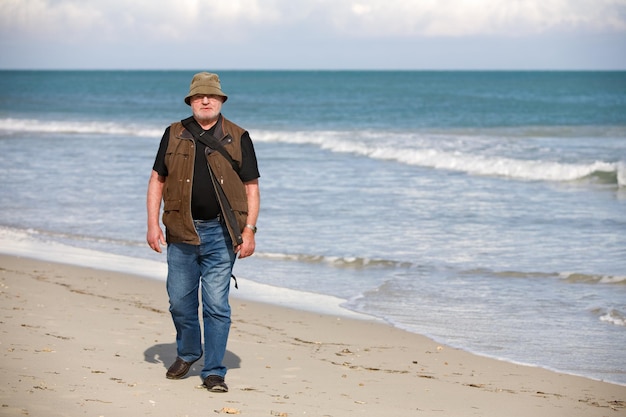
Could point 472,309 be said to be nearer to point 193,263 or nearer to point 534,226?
point 193,263

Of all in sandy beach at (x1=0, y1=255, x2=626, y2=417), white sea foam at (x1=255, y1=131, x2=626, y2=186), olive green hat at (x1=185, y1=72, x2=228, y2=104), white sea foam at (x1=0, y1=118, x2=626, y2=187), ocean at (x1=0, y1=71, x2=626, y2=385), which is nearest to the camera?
sandy beach at (x1=0, y1=255, x2=626, y2=417)

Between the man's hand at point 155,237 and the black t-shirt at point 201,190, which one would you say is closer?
the black t-shirt at point 201,190

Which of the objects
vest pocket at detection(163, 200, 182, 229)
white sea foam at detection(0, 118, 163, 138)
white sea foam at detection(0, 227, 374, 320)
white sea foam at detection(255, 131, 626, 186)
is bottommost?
white sea foam at detection(0, 227, 374, 320)

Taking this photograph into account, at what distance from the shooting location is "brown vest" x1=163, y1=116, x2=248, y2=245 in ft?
17.0

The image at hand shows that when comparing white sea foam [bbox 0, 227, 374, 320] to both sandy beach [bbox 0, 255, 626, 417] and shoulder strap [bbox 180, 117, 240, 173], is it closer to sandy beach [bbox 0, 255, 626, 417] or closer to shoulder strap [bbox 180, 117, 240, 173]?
sandy beach [bbox 0, 255, 626, 417]

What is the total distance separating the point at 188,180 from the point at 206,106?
43 cm

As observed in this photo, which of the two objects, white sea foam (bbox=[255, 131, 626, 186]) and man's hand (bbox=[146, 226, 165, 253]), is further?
white sea foam (bbox=[255, 131, 626, 186])

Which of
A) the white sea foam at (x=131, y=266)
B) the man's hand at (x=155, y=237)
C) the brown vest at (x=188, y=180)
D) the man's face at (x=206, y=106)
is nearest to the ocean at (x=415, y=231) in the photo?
the white sea foam at (x=131, y=266)

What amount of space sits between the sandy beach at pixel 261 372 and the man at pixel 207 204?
45 centimetres

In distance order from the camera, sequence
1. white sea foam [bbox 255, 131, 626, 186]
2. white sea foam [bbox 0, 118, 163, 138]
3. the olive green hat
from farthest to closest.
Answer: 1. white sea foam [bbox 0, 118, 163, 138]
2. white sea foam [bbox 255, 131, 626, 186]
3. the olive green hat

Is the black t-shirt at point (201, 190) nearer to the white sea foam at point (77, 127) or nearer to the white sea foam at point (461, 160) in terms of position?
the white sea foam at point (461, 160)

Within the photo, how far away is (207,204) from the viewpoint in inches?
204

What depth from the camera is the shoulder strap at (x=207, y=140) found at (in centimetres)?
518

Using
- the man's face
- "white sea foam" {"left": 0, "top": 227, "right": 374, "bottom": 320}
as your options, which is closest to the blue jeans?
the man's face
